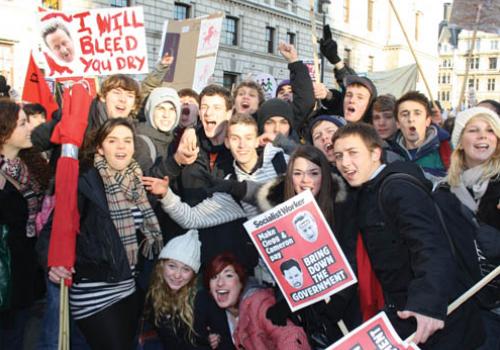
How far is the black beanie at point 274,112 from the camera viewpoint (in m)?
4.52

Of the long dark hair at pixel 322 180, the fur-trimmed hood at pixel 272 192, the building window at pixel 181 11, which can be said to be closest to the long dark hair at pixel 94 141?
the fur-trimmed hood at pixel 272 192

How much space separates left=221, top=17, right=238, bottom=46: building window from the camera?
29500 mm

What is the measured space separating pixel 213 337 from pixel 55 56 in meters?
3.23

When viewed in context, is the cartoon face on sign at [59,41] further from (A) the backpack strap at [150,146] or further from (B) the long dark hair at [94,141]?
(B) the long dark hair at [94,141]

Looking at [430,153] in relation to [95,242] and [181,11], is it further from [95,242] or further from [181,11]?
[181,11]

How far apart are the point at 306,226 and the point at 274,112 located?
1706mm

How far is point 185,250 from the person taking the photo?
3836mm

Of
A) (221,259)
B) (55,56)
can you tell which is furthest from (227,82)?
(221,259)

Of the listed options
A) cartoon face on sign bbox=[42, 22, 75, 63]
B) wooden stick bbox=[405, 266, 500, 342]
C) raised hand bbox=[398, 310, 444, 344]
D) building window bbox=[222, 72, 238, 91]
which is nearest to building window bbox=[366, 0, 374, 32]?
building window bbox=[222, 72, 238, 91]

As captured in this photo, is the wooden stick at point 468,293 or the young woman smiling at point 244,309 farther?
the young woman smiling at point 244,309

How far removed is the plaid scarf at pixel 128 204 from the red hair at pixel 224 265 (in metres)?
0.42

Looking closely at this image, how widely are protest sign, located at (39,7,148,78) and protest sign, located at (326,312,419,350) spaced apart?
145 inches

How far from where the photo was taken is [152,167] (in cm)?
405

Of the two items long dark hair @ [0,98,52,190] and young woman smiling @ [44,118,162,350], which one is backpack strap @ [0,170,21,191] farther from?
young woman smiling @ [44,118,162,350]
